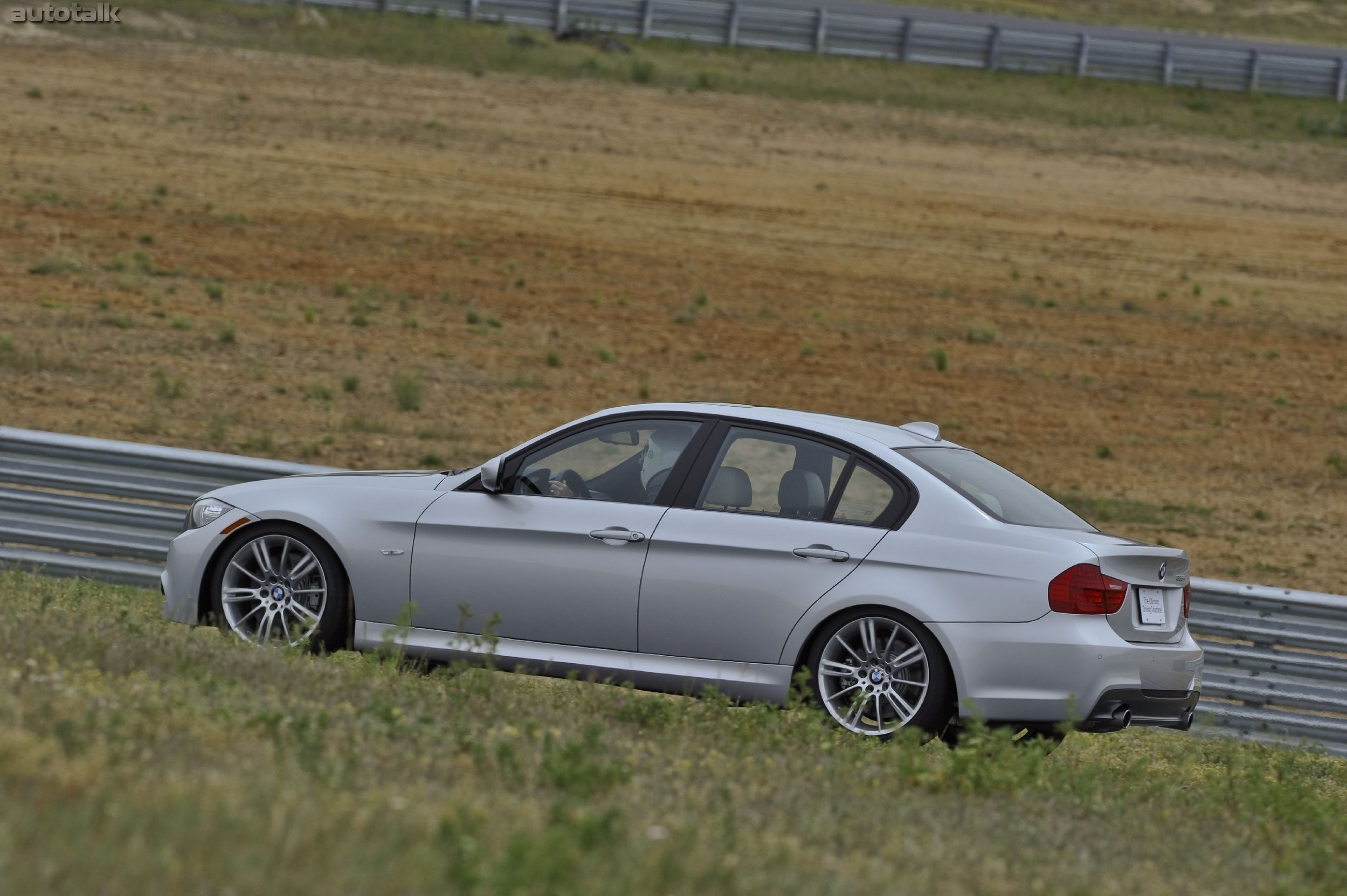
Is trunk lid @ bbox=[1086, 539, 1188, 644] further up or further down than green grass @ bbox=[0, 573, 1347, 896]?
further up

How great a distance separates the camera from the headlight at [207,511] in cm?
751

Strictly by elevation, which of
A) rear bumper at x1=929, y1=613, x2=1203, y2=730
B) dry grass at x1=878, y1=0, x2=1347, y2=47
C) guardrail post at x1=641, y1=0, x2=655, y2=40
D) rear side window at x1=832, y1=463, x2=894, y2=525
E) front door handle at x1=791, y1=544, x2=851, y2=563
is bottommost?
rear bumper at x1=929, y1=613, x2=1203, y2=730

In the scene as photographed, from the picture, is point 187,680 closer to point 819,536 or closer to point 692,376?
point 819,536

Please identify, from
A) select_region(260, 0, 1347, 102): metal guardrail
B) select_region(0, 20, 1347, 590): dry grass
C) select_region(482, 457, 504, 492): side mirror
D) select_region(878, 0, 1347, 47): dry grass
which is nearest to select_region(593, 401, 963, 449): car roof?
select_region(482, 457, 504, 492): side mirror

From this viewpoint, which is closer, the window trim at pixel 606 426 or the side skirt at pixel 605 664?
the side skirt at pixel 605 664

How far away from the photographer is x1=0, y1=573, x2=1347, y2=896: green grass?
365 centimetres

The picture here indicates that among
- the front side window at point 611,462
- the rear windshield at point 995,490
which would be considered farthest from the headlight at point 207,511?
the rear windshield at point 995,490

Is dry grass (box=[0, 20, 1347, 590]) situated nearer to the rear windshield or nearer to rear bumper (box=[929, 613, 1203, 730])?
the rear windshield

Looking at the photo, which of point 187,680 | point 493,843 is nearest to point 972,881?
point 493,843

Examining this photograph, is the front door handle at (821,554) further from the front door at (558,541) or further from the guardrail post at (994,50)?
the guardrail post at (994,50)

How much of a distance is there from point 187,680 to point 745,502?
2.61 m

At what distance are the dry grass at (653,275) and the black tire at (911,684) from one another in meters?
9.31

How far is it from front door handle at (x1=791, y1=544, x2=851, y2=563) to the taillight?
0.87 m

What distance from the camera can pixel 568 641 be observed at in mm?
6938
